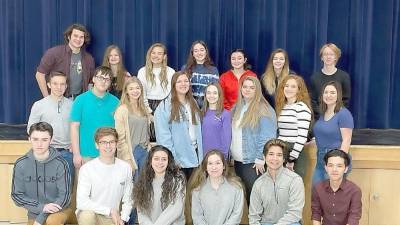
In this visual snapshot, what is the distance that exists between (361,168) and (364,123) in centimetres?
72

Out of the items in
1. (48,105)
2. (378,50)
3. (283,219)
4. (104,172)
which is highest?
(378,50)

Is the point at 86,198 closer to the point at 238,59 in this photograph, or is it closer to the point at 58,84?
the point at 58,84

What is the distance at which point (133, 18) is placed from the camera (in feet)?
18.4

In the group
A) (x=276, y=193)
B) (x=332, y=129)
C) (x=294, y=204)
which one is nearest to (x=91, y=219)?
(x=276, y=193)

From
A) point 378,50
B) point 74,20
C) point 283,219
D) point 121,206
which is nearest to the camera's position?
point 283,219

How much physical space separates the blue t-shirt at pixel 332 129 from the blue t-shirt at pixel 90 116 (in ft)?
5.25

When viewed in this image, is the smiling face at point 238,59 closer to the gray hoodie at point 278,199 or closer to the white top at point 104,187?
the gray hoodie at point 278,199

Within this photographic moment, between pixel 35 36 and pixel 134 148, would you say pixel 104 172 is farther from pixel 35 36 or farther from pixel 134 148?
pixel 35 36

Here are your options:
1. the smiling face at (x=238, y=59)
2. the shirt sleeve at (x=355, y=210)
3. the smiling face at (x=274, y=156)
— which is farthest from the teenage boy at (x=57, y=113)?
the shirt sleeve at (x=355, y=210)

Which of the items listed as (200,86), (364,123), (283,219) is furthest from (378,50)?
(283,219)

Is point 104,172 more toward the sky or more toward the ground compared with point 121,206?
more toward the sky

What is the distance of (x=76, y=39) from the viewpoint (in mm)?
4938

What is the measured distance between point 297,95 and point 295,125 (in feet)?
A: 0.77

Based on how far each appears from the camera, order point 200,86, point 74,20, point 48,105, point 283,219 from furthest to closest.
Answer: point 74,20 < point 200,86 < point 48,105 < point 283,219
